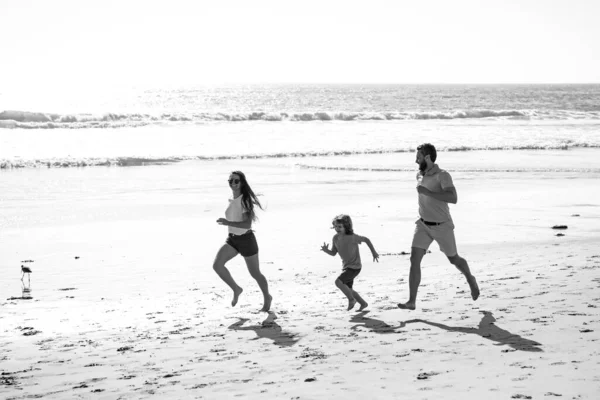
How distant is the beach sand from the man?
295 millimetres

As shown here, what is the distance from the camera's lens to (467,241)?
11.0 meters

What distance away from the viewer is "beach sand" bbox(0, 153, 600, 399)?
4.94 meters

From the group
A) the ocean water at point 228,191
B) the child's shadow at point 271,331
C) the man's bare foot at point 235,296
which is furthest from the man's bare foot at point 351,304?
the ocean water at point 228,191

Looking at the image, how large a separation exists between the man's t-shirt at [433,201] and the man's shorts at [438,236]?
0.07 metres

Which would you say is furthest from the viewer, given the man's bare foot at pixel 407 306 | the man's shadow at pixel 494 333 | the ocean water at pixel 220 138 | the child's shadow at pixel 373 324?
the ocean water at pixel 220 138

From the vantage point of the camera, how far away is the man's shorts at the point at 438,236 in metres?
6.88

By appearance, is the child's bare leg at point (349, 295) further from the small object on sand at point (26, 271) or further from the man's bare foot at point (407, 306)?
the small object on sand at point (26, 271)

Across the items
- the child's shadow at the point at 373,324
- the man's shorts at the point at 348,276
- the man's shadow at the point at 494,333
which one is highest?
the man's shorts at the point at 348,276

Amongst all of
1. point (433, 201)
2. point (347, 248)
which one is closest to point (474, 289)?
point (433, 201)

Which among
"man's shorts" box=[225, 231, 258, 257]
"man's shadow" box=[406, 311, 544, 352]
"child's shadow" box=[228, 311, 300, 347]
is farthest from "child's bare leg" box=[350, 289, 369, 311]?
"man's shorts" box=[225, 231, 258, 257]

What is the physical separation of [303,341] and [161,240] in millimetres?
5734

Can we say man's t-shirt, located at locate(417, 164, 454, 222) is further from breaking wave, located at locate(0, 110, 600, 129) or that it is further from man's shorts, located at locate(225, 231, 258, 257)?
breaking wave, located at locate(0, 110, 600, 129)

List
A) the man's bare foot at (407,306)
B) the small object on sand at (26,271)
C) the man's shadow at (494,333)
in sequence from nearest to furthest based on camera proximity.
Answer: the man's shadow at (494,333) → the man's bare foot at (407,306) → the small object on sand at (26,271)

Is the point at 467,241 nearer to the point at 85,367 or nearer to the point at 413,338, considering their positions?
the point at 413,338
